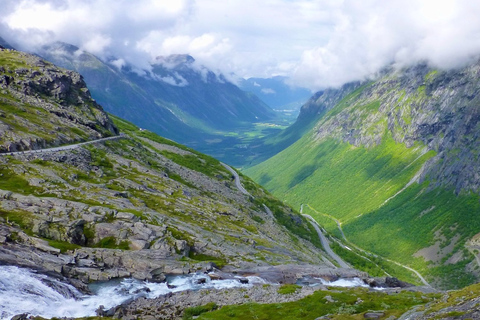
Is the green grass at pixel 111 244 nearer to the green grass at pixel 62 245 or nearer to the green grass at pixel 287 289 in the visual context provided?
the green grass at pixel 62 245

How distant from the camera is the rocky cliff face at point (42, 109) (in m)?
124

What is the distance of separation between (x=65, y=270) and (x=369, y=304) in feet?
154

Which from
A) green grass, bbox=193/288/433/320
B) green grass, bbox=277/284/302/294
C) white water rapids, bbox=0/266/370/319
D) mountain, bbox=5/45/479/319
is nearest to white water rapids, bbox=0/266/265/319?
white water rapids, bbox=0/266/370/319

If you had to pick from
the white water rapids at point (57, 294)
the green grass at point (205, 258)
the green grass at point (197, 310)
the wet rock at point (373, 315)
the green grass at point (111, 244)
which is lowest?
the wet rock at point (373, 315)

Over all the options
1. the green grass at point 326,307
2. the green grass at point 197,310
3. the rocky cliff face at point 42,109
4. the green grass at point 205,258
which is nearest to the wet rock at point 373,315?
the green grass at point 326,307

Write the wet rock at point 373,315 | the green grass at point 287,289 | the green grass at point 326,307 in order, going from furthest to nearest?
the green grass at point 287,289
the green grass at point 326,307
the wet rock at point 373,315

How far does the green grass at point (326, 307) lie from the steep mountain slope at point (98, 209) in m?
18.5

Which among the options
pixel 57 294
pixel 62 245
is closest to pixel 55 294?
pixel 57 294

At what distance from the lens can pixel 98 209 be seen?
276 ft

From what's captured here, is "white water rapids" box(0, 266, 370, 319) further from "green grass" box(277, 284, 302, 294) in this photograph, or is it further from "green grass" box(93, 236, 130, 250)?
"green grass" box(277, 284, 302, 294)

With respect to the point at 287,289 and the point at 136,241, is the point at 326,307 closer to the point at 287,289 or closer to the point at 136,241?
the point at 287,289

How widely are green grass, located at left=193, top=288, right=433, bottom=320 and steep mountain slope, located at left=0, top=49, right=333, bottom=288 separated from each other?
1848cm

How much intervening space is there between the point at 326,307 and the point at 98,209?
52102mm

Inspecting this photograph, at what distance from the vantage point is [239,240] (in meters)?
103
